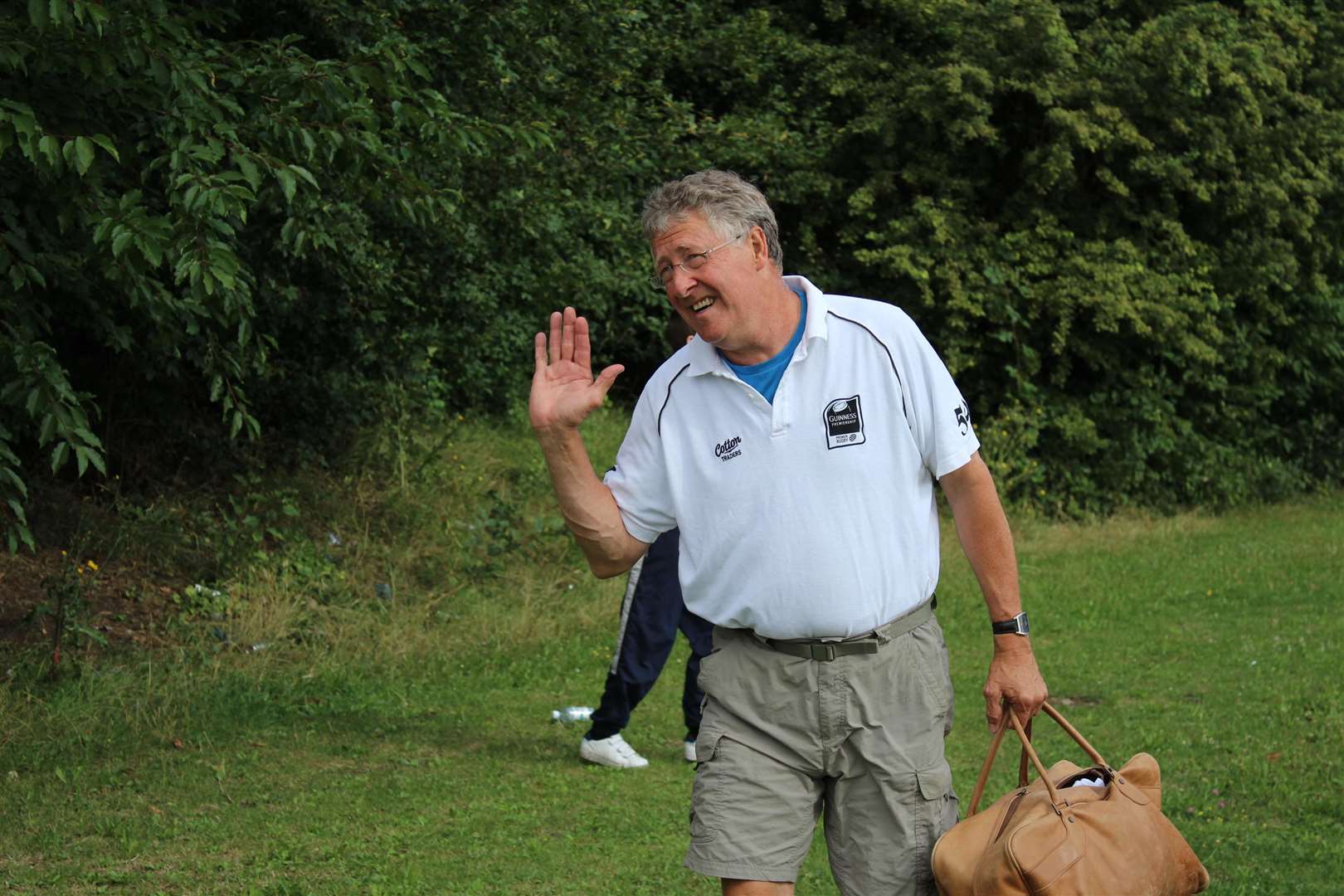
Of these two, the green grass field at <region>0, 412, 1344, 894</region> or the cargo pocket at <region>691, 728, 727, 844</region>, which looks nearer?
the cargo pocket at <region>691, 728, 727, 844</region>

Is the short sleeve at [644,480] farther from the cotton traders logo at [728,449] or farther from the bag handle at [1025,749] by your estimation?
the bag handle at [1025,749]

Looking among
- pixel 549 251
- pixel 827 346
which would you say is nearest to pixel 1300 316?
pixel 549 251

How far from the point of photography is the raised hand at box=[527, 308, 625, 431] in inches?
140

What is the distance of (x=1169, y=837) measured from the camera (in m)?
3.25

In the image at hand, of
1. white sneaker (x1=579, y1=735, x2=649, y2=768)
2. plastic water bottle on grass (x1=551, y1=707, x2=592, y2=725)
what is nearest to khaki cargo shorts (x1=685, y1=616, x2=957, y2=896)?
white sneaker (x1=579, y1=735, x2=649, y2=768)

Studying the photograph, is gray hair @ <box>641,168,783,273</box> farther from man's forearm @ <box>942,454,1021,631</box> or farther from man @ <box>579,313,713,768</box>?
man @ <box>579,313,713,768</box>

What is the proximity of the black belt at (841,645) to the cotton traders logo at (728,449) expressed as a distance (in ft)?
1.34

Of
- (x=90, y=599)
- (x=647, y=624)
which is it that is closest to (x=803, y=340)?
(x=647, y=624)

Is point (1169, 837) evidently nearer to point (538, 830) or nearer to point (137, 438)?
point (538, 830)

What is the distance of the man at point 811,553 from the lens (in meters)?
3.38

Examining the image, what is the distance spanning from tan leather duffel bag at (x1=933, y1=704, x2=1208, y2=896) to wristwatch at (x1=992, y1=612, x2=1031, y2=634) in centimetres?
21

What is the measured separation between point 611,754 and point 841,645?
141 inches

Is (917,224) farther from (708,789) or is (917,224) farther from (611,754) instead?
(708,789)

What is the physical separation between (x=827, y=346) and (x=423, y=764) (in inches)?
158
